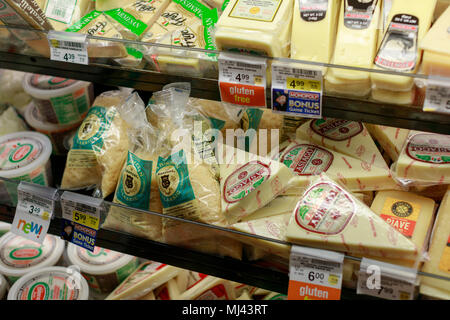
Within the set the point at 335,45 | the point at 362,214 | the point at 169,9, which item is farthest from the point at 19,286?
the point at 335,45

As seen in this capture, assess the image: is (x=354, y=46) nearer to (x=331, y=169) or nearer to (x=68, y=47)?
(x=331, y=169)

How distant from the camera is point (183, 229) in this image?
1.40m

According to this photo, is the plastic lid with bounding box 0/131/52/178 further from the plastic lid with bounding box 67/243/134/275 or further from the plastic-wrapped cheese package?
the plastic lid with bounding box 67/243/134/275

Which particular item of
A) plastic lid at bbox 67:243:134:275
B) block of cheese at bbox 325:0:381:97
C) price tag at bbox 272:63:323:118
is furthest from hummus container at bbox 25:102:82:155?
block of cheese at bbox 325:0:381:97

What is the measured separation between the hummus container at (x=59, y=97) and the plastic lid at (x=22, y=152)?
124mm

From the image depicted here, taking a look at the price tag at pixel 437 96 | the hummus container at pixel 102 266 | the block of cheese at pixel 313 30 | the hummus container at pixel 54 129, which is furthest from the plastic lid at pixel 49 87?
the price tag at pixel 437 96

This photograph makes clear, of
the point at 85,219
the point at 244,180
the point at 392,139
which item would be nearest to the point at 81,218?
the point at 85,219

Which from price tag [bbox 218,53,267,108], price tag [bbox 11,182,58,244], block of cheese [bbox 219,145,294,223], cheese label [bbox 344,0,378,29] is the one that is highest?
cheese label [bbox 344,0,378,29]

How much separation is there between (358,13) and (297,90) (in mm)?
265

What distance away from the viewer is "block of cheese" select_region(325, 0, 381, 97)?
1.11 meters

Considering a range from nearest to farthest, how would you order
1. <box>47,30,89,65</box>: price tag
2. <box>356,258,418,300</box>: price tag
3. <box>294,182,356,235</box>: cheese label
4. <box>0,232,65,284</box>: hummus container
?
<box>356,258,418,300</box>: price tag < <box>294,182,356,235</box>: cheese label < <box>47,30,89,65</box>: price tag < <box>0,232,65,284</box>: hummus container

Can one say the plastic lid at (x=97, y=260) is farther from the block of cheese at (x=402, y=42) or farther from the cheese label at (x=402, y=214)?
the block of cheese at (x=402, y=42)

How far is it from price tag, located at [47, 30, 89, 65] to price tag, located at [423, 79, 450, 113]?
2.88 ft

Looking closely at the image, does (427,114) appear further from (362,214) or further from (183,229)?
(183,229)
